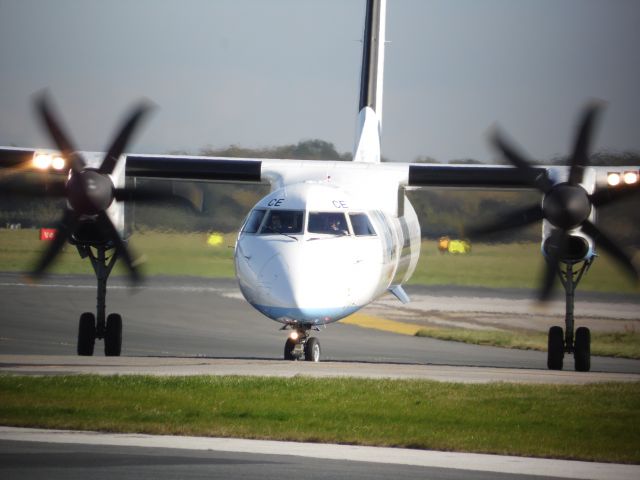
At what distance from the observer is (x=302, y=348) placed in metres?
21.8

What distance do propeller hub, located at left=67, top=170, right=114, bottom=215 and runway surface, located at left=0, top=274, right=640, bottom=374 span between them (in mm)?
3918

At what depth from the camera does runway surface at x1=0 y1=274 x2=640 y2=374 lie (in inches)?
1040

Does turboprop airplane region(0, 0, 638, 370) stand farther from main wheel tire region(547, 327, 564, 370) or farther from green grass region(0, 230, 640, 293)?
green grass region(0, 230, 640, 293)

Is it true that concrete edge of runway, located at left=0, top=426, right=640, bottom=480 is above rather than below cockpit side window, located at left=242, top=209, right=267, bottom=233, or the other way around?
below

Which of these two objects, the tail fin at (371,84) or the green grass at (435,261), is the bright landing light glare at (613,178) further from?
the green grass at (435,261)

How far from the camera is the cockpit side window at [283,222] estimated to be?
20656mm

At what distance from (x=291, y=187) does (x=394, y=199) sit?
3.28 meters

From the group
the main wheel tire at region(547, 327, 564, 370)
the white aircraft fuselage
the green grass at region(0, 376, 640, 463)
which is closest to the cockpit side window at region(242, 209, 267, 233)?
the white aircraft fuselage

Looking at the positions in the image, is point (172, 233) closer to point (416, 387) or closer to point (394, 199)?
point (394, 199)

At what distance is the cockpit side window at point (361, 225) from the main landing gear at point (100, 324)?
468 centimetres

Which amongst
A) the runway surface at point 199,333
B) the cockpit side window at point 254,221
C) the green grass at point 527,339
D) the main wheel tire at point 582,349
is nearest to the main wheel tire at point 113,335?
the runway surface at point 199,333

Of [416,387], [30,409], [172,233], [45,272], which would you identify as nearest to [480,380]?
[416,387]

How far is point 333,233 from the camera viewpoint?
20859mm

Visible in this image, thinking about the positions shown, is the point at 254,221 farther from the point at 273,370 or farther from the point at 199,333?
the point at 199,333
